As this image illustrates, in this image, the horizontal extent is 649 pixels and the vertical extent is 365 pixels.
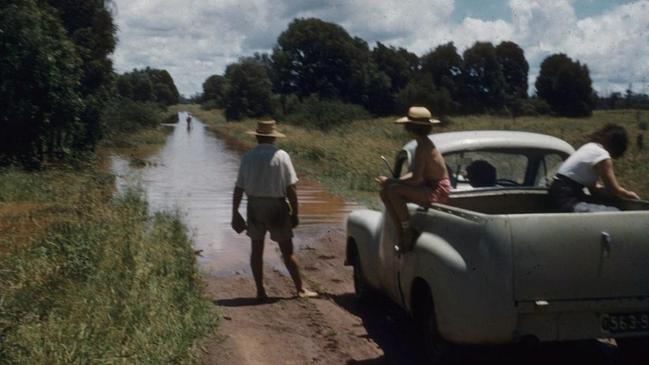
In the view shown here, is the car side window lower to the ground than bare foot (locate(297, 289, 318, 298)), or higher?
higher

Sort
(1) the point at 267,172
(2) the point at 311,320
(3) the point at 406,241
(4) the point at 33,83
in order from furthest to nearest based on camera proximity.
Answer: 1. (4) the point at 33,83
2. (1) the point at 267,172
3. (2) the point at 311,320
4. (3) the point at 406,241

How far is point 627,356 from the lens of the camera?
562 centimetres

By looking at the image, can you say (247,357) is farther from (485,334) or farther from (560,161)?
(560,161)

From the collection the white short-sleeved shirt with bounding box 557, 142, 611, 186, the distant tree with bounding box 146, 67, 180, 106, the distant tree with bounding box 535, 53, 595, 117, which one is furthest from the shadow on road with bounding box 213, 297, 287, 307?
the distant tree with bounding box 146, 67, 180, 106

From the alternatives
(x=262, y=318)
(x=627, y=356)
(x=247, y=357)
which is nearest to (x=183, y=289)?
(x=262, y=318)

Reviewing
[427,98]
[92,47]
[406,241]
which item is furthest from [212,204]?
[427,98]

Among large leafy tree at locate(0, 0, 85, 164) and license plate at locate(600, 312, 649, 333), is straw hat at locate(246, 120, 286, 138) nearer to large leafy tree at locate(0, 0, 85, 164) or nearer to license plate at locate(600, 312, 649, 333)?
license plate at locate(600, 312, 649, 333)

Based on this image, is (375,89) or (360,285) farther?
(375,89)

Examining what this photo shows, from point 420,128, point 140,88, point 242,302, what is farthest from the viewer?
point 140,88

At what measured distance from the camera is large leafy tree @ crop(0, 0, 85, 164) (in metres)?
19.9

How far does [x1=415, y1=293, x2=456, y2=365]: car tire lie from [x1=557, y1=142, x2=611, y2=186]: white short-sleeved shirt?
1.65 m

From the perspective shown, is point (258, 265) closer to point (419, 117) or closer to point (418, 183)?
point (418, 183)

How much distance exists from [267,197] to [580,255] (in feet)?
12.0

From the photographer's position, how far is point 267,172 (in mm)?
7660
